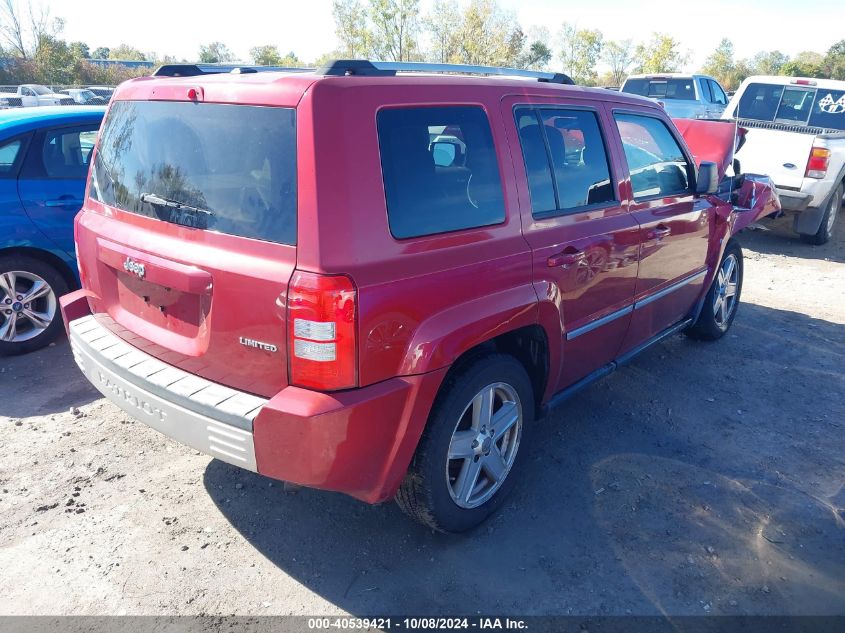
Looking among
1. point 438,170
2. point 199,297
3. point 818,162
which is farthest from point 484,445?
point 818,162

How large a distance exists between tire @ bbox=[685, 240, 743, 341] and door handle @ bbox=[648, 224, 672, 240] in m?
1.34

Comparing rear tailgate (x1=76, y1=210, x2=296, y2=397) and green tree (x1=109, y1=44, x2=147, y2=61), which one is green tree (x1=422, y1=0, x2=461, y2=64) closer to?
rear tailgate (x1=76, y1=210, x2=296, y2=397)

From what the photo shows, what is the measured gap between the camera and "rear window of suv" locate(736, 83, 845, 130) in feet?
30.1

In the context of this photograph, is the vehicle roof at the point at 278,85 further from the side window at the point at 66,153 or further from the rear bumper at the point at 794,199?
the rear bumper at the point at 794,199

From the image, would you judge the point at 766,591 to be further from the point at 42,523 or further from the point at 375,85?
the point at 42,523

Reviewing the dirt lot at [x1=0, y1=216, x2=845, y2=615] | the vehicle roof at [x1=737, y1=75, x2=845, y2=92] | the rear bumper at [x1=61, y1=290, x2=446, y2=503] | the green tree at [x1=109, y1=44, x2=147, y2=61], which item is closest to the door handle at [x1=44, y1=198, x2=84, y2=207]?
the dirt lot at [x1=0, y1=216, x2=845, y2=615]

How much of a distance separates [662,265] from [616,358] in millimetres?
680

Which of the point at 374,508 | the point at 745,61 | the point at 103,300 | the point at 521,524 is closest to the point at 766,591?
the point at 521,524

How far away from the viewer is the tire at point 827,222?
8.66 m

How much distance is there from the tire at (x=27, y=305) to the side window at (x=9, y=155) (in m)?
0.64

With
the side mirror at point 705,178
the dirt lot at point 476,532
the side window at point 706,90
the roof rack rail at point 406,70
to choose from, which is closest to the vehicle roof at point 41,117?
the dirt lot at point 476,532

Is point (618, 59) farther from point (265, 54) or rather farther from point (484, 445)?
Result: point (484, 445)

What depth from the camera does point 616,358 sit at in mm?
3930

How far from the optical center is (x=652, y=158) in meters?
4.00
